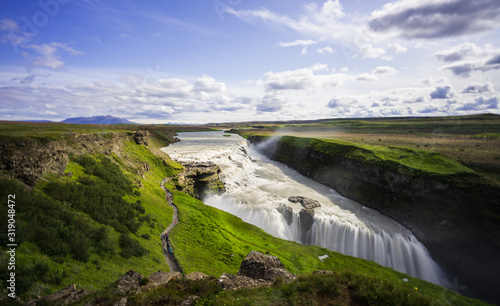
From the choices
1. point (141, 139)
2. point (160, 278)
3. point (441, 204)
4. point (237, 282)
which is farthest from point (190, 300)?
point (141, 139)

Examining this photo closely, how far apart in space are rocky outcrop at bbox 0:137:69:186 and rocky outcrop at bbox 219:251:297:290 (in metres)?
22.1

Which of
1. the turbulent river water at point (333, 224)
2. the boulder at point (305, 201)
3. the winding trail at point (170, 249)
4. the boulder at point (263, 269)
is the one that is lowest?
the turbulent river water at point (333, 224)

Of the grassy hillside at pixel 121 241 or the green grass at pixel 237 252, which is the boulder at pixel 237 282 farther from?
the green grass at pixel 237 252

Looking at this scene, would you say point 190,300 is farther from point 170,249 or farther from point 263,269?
point 170,249

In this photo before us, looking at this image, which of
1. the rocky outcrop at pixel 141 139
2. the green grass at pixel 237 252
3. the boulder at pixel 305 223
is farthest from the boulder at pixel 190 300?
the rocky outcrop at pixel 141 139

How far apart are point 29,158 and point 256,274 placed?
2578cm

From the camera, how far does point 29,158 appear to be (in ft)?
70.3

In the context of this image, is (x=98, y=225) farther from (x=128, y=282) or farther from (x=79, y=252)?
(x=128, y=282)

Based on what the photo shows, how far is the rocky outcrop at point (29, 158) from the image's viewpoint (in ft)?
64.1

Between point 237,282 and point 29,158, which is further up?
point 29,158

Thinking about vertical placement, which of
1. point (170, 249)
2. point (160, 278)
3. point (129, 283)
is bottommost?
point (170, 249)

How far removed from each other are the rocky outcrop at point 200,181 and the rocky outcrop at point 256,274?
41.7m

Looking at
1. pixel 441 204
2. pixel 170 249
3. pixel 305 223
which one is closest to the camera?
pixel 170 249

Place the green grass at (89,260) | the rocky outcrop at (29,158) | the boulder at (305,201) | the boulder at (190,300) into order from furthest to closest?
the boulder at (305,201)
the rocky outcrop at (29,158)
the green grass at (89,260)
the boulder at (190,300)
